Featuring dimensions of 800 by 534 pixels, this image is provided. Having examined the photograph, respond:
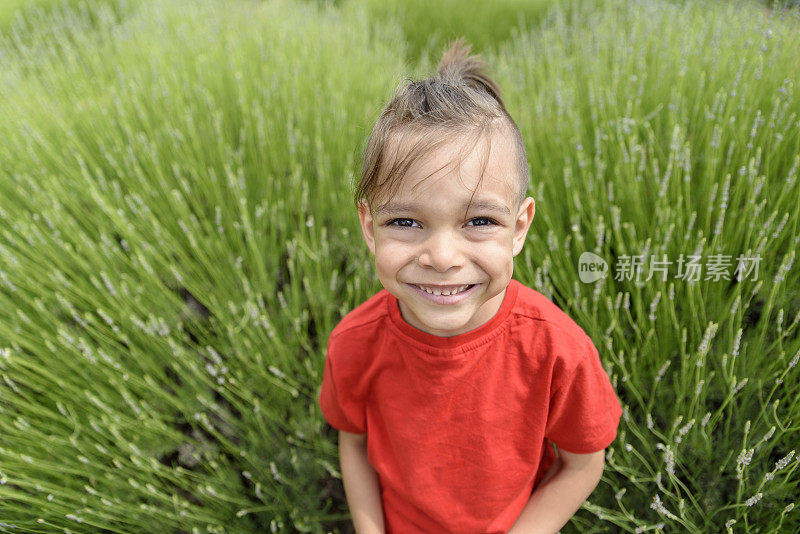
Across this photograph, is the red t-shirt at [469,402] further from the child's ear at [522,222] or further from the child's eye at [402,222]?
the child's eye at [402,222]

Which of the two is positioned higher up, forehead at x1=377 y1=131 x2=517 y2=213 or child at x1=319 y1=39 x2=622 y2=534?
forehead at x1=377 y1=131 x2=517 y2=213

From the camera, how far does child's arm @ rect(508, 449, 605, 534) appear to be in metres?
1.37

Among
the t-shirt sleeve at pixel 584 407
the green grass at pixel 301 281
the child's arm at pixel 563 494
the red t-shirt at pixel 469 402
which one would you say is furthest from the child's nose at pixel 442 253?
the child's arm at pixel 563 494

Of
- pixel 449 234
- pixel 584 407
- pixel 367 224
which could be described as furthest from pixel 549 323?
pixel 367 224

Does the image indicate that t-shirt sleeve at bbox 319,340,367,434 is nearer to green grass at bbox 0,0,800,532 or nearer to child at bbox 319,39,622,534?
child at bbox 319,39,622,534

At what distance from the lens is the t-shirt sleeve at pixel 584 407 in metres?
1.21

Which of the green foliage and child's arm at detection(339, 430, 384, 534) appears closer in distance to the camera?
child's arm at detection(339, 430, 384, 534)

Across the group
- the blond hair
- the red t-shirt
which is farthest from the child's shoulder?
the blond hair

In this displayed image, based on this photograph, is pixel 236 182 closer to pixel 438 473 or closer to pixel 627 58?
pixel 438 473

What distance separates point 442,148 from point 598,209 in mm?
1309

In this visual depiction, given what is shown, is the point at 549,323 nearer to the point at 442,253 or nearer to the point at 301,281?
the point at 442,253

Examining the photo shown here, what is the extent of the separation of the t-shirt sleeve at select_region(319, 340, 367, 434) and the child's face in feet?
1.36

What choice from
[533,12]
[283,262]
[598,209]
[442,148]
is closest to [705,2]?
[533,12]

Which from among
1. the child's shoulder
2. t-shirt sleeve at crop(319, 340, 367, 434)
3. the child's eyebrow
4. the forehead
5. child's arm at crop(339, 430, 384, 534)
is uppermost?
the forehead
